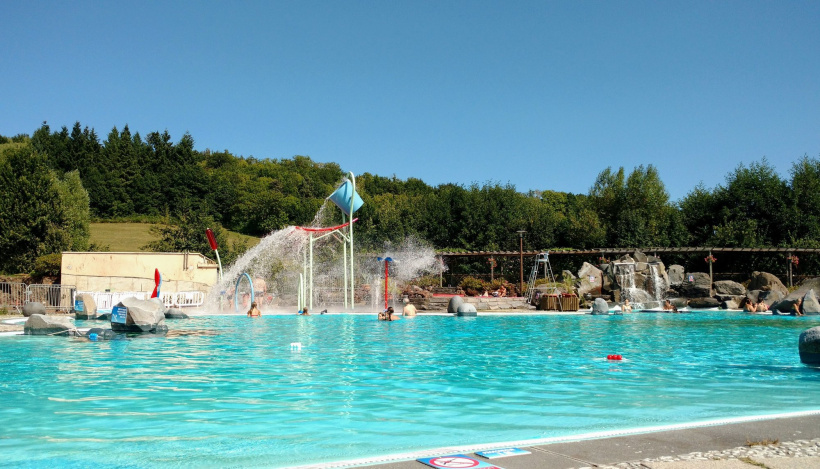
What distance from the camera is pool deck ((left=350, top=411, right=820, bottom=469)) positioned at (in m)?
4.11

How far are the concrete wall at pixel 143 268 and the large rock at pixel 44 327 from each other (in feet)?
53.2

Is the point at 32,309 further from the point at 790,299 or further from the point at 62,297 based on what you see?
the point at 790,299

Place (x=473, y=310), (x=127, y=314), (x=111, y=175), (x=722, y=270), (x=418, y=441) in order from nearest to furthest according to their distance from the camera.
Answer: (x=418, y=441) < (x=127, y=314) < (x=473, y=310) < (x=722, y=270) < (x=111, y=175)

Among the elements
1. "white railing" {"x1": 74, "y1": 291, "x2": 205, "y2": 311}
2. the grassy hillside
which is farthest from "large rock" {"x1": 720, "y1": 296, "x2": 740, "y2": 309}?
the grassy hillside

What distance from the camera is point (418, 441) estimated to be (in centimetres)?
566

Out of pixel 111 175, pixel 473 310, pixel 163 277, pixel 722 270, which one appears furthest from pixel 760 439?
pixel 111 175

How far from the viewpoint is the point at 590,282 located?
3444 cm

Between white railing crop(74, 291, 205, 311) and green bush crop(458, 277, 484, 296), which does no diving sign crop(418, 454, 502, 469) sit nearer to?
white railing crop(74, 291, 205, 311)

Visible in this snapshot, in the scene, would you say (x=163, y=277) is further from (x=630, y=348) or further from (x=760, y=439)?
(x=760, y=439)

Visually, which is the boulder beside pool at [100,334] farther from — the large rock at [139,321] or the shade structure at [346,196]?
the shade structure at [346,196]

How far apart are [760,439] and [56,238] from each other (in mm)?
42579

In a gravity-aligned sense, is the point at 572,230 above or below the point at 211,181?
below

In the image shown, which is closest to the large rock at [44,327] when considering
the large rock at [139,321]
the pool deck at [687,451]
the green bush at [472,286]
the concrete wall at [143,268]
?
the large rock at [139,321]

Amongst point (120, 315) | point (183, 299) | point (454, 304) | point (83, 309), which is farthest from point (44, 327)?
point (454, 304)
